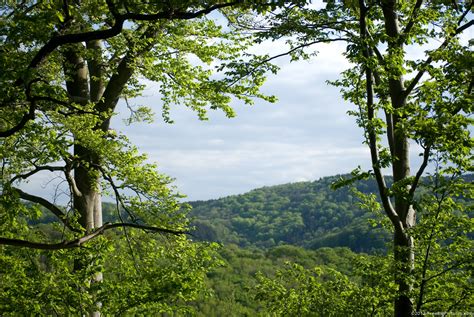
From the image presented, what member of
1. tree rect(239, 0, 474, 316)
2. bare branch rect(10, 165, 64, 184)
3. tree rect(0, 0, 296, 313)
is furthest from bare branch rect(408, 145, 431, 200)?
bare branch rect(10, 165, 64, 184)

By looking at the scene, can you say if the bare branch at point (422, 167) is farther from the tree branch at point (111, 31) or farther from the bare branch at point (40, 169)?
the bare branch at point (40, 169)

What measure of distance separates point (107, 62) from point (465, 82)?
8214 mm

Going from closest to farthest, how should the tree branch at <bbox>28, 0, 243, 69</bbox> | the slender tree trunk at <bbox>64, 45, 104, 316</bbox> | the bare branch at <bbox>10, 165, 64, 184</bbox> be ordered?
the tree branch at <bbox>28, 0, 243, 69</bbox> → the bare branch at <bbox>10, 165, 64, 184</bbox> → the slender tree trunk at <bbox>64, 45, 104, 316</bbox>

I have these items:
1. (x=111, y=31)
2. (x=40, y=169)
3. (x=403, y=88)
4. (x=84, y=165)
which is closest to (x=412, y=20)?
(x=403, y=88)

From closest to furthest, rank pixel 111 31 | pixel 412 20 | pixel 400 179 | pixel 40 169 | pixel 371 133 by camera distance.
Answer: pixel 111 31, pixel 371 133, pixel 412 20, pixel 400 179, pixel 40 169

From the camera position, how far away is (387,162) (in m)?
8.66

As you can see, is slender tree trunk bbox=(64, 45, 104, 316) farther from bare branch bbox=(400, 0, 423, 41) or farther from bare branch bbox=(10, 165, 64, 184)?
bare branch bbox=(400, 0, 423, 41)

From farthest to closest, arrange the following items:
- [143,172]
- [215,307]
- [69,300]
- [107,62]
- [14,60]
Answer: [215,307]
[107,62]
[143,172]
[69,300]
[14,60]

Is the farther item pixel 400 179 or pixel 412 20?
pixel 400 179

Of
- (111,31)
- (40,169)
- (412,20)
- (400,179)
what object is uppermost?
(412,20)

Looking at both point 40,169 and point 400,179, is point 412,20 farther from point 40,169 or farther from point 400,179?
point 40,169

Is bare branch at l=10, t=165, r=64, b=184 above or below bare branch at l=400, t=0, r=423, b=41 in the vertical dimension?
below

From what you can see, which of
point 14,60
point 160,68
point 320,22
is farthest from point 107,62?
point 320,22

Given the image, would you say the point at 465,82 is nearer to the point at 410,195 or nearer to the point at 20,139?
the point at 410,195
